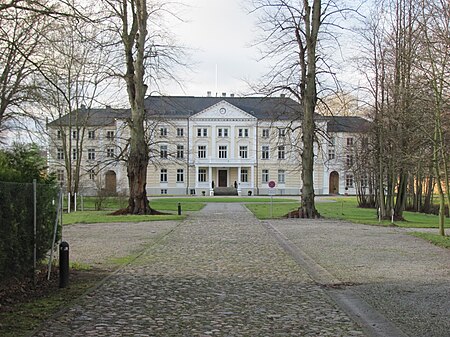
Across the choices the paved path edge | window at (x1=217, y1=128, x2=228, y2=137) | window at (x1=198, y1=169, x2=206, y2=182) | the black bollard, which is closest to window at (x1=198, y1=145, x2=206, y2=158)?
window at (x1=198, y1=169, x2=206, y2=182)

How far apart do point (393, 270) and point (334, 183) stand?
72640mm

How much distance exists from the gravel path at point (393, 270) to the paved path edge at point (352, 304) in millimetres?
137

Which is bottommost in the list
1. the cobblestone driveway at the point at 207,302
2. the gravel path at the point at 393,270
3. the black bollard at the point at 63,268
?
the gravel path at the point at 393,270

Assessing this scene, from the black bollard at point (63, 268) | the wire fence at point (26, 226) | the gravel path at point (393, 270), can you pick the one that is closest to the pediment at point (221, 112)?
the gravel path at point (393, 270)

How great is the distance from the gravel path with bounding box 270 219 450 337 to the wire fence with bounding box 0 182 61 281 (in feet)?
17.8

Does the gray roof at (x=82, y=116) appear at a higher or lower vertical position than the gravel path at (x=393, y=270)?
higher

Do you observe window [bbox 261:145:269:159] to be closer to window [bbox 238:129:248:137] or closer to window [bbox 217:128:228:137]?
window [bbox 238:129:248:137]

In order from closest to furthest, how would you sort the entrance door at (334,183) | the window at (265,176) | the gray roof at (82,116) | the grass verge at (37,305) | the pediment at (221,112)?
the grass verge at (37,305) < the gray roof at (82,116) < the pediment at (221,112) < the window at (265,176) < the entrance door at (334,183)

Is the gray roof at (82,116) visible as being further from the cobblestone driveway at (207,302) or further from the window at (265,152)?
the window at (265,152)

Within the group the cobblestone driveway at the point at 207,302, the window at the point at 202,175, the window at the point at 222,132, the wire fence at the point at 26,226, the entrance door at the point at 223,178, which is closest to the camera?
the cobblestone driveway at the point at 207,302

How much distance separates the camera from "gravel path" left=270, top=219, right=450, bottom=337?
26.4 ft

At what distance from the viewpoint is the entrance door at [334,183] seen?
83.2 meters

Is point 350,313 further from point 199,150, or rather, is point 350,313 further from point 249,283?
point 199,150

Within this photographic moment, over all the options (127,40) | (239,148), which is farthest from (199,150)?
(127,40)
